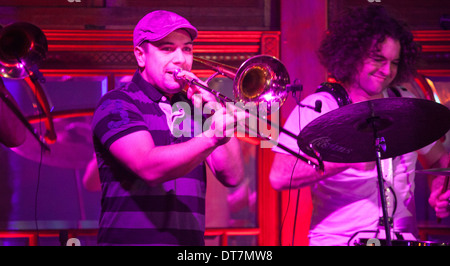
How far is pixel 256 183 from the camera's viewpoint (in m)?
4.13

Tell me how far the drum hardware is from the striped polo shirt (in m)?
0.61

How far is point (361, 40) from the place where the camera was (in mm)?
3193

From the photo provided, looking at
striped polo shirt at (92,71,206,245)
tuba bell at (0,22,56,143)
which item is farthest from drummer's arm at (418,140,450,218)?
tuba bell at (0,22,56,143)

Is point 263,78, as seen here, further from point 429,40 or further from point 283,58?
point 429,40

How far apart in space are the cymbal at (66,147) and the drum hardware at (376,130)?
2.20 m

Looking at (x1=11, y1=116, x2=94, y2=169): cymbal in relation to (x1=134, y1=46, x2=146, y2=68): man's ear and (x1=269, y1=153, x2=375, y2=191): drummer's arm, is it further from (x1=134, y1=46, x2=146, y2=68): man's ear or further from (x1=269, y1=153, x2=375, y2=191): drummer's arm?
(x1=269, y1=153, x2=375, y2=191): drummer's arm

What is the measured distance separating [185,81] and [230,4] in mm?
1883

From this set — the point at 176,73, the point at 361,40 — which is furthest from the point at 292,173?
the point at 361,40

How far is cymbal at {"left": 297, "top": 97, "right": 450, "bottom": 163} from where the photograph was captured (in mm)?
2211

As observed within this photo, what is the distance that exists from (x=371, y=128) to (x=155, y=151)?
39.0 inches

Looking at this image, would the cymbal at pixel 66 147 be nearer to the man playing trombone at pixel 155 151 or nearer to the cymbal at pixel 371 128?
the man playing trombone at pixel 155 151

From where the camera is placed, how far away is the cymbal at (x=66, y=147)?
3996mm
